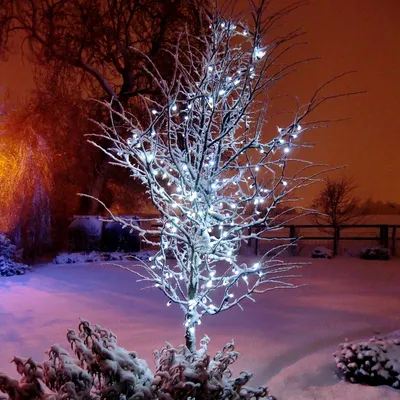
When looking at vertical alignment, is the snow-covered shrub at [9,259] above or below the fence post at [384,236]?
below

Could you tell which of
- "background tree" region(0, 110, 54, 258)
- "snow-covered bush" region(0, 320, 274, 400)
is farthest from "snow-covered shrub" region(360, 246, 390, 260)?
"snow-covered bush" region(0, 320, 274, 400)

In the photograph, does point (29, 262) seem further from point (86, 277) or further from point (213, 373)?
point (213, 373)

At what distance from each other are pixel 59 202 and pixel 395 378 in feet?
41.4

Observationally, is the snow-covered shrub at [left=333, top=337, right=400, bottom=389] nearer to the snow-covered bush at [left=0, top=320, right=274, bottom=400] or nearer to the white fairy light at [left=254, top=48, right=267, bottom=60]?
the snow-covered bush at [left=0, top=320, right=274, bottom=400]

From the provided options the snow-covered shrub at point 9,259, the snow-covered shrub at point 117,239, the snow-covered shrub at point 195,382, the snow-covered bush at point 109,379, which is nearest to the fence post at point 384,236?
the snow-covered shrub at point 117,239

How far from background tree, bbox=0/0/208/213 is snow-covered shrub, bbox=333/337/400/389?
39.7 ft

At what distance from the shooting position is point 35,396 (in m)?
3.14

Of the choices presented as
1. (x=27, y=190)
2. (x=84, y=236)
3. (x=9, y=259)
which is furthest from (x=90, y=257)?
(x=27, y=190)

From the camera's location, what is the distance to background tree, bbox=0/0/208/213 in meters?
15.6

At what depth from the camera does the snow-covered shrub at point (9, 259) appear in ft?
36.2

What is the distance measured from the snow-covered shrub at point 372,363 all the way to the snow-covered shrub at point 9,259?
8557 millimetres

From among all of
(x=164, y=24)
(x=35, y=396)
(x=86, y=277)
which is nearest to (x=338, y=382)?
(x=35, y=396)

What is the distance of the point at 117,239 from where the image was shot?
14781mm

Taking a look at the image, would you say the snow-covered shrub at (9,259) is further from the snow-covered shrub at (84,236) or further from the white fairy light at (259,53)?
the white fairy light at (259,53)
